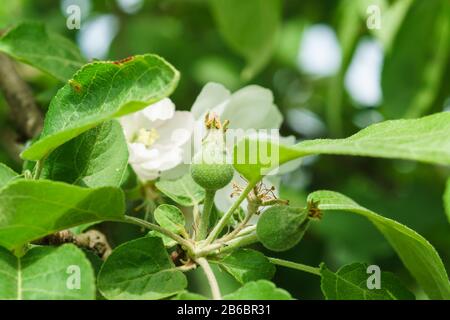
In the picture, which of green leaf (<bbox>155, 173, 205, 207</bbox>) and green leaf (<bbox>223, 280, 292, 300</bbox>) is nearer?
green leaf (<bbox>223, 280, 292, 300</bbox>)

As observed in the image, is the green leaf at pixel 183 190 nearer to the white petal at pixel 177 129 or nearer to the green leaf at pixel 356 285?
the white petal at pixel 177 129

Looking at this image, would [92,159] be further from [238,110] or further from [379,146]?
[379,146]

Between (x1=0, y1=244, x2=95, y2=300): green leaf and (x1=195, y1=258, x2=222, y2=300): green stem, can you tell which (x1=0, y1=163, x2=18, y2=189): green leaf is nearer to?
(x1=0, y1=244, x2=95, y2=300): green leaf

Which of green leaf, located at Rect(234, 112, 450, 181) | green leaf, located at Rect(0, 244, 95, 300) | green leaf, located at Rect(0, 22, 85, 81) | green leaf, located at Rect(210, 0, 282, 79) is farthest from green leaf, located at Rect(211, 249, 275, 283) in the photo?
green leaf, located at Rect(210, 0, 282, 79)

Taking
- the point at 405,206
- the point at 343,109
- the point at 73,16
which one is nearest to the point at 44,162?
the point at 73,16

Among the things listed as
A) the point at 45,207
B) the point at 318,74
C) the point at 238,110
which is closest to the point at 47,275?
the point at 45,207

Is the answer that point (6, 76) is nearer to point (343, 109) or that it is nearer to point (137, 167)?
point (137, 167)
